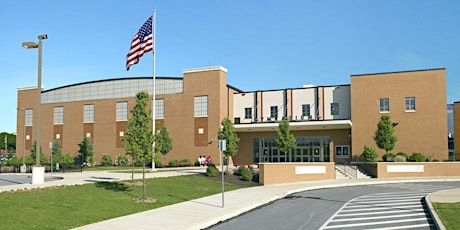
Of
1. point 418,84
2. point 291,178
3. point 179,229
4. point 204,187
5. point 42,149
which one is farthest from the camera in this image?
point 42,149

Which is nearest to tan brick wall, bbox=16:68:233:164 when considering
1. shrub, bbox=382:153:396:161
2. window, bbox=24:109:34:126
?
window, bbox=24:109:34:126

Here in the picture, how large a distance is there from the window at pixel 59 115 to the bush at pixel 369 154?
4208cm

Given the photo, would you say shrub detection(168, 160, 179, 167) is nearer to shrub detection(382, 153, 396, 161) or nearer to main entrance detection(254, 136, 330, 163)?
main entrance detection(254, 136, 330, 163)

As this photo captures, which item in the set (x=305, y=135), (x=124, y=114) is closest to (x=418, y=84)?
(x=305, y=135)

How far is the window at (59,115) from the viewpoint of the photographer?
62062mm

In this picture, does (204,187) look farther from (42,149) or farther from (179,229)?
(42,149)

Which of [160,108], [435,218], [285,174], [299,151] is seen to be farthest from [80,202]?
[160,108]

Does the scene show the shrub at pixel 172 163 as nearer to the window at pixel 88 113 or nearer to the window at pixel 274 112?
the window at pixel 274 112

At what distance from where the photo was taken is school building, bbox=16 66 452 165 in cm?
4384

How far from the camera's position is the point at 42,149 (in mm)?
62531

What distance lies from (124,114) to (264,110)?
61.3 ft

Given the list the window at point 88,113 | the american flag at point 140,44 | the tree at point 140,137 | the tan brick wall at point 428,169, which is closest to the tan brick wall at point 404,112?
the tan brick wall at point 428,169

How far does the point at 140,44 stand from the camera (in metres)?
33.2

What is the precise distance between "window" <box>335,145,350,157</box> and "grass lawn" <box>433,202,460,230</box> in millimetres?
31333
